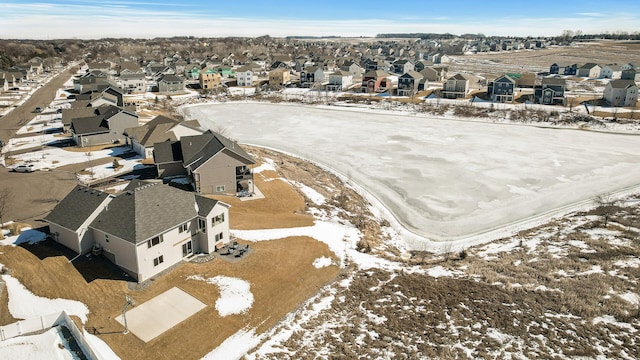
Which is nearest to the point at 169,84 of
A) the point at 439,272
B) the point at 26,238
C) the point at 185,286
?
the point at 26,238

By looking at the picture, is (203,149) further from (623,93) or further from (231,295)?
(623,93)

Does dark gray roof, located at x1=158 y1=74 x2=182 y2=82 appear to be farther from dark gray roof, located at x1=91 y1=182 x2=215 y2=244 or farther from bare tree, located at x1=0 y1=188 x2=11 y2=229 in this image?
dark gray roof, located at x1=91 y1=182 x2=215 y2=244

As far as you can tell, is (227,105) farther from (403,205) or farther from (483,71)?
(483,71)

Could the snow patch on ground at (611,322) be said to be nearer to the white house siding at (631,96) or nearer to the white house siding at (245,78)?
the white house siding at (631,96)

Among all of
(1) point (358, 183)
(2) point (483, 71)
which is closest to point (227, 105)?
(1) point (358, 183)

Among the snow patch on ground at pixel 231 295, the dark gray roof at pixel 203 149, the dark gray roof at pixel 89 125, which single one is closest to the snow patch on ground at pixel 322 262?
the snow patch on ground at pixel 231 295

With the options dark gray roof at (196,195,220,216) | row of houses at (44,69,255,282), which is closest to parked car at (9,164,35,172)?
row of houses at (44,69,255,282)

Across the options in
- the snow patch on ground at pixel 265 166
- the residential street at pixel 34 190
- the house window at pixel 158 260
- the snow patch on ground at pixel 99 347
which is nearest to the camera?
the snow patch on ground at pixel 99 347
